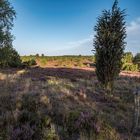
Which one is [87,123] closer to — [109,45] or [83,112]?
[83,112]

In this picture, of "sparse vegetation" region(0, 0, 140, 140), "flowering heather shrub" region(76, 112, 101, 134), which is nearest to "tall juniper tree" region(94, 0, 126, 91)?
"sparse vegetation" region(0, 0, 140, 140)

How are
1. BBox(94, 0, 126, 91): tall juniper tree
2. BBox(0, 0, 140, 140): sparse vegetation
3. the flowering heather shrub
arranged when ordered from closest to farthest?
1. BBox(0, 0, 140, 140): sparse vegetation
2. the flowering heather shrub
3. BBox(94, 0, 126, 91): tall juniper tree

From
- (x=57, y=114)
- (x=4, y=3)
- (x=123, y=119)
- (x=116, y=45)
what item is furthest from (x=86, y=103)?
(x=4, y=3)

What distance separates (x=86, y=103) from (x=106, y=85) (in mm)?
5808

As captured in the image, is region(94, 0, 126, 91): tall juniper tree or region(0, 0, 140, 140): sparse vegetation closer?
region(0, 0, 140, 140): sparse vegetation

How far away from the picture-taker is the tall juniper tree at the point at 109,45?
19.5 metres

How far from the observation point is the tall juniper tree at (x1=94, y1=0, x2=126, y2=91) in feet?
63.9

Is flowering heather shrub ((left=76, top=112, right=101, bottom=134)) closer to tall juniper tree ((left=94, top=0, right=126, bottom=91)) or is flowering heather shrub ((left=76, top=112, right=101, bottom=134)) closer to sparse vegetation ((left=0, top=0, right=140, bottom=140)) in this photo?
sparse vegetation ((left=0, top=0, right=140, bottom=140))

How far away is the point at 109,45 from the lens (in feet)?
64.5

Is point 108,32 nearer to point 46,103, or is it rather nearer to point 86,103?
point 86,103

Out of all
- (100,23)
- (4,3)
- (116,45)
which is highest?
(4,3)

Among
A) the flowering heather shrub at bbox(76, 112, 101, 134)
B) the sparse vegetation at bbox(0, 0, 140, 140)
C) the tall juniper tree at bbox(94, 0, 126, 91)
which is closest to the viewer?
the sparse vegetation at bbox(0, 0, 140, 140)

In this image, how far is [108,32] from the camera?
19.7m

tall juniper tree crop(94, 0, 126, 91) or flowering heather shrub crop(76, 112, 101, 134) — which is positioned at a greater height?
tall juniper tree crop(94, 0, 126, 91)
